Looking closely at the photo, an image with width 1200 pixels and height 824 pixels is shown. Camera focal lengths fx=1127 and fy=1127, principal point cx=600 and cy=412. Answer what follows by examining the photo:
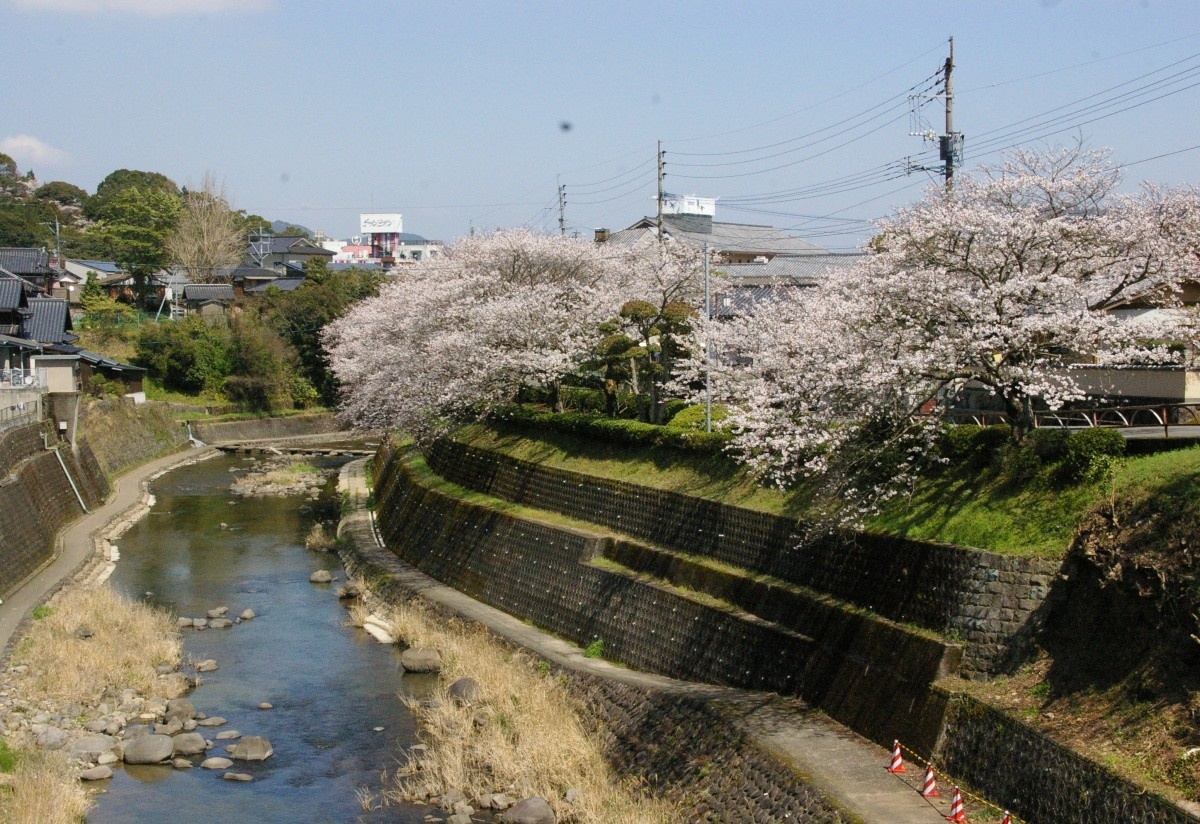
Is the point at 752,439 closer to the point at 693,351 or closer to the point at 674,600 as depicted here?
the point at 674,600

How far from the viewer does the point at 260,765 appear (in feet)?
63.2

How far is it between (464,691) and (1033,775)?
11.5 m

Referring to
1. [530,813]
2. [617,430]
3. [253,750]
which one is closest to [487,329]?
[617,430]

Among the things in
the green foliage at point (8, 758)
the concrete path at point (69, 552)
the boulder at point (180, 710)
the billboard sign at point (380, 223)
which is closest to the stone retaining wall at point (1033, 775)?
the green foliage at point (8, 758)

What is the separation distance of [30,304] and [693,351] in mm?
42326

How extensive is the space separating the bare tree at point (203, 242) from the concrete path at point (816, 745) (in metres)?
72.8

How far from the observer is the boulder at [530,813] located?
1667cm

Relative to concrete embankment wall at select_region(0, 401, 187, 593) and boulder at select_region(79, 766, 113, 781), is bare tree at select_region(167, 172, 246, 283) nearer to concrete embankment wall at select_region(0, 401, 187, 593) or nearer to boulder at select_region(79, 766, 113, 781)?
concrete embankment wall at select_region(0, 401, 187, 593)

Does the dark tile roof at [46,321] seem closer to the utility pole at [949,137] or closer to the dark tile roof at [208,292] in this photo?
the dark tile roof at [208,292]

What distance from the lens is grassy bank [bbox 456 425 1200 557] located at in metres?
15.2

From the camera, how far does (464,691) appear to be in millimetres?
21516

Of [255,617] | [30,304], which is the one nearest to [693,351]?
[255,617]

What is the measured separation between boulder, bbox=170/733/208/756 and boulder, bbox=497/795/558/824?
5984mm

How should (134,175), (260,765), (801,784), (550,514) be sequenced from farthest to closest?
(134,175) < (550,514) < (260,765) < (801,784)
